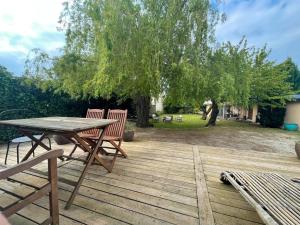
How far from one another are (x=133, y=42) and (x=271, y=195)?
513 centimetres

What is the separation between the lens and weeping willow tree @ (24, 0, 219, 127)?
5562 millimetres

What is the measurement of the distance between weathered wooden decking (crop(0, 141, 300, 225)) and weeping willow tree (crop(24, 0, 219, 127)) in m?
3.00

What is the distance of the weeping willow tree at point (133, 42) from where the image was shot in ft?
18.2

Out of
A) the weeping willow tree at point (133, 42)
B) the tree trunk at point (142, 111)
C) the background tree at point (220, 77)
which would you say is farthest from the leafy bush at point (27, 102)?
the background tree at point (220, 77)

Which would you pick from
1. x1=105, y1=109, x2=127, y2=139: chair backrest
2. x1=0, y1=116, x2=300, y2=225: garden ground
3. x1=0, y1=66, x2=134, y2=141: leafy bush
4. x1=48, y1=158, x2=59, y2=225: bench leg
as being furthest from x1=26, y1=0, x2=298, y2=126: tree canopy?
x1=48, y1=158, x2=59, y2=225: bench leg

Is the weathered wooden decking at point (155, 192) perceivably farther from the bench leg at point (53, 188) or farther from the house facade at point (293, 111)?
the house facade at point (293, 111)

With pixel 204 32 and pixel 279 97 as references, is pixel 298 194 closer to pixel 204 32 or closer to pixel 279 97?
pixel 204 32

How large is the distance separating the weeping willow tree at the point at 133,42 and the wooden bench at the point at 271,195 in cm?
401

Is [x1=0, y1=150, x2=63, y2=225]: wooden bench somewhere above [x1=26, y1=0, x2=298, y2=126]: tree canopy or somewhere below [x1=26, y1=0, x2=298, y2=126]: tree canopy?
below

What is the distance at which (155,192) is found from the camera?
2361mm

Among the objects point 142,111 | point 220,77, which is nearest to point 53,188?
point 220,77

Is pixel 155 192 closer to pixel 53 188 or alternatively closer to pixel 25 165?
pixel 53 188

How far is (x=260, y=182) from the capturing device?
2.14 meters

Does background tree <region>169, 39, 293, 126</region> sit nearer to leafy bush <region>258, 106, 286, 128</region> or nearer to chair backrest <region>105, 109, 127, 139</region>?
chair backrest <region>105, 109, 127, 139</region>
